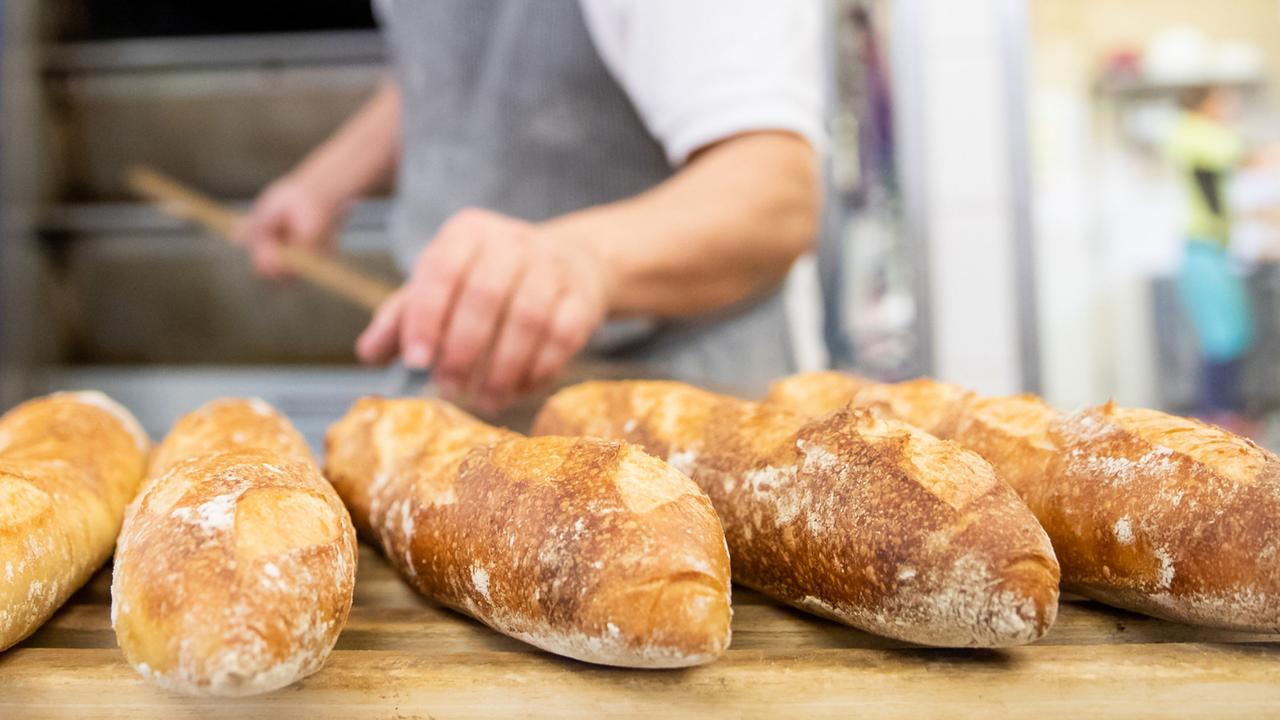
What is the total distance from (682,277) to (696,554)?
86 centimetres

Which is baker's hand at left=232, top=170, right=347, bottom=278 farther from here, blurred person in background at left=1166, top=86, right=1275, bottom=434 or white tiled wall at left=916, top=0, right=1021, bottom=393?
blurred person in background at left=1166, top=86, right=1275, bottom=434

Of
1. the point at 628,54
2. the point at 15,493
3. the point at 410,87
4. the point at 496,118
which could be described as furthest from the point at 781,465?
the point at 410,87

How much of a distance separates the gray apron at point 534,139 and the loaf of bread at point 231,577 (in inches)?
40.2

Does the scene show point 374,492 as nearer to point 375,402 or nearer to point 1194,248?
point 375,402

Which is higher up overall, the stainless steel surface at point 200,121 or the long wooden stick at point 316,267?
the stainless steel surface at point 200,121

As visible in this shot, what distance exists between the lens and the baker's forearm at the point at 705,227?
51.9 inches

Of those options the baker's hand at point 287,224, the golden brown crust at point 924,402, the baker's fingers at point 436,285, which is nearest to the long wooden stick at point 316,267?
the baker's hand at point 287,224

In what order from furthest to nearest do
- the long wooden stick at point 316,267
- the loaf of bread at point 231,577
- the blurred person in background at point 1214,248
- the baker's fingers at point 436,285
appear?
the blurred person in background at point 1214,248, the long wooden stick at point 316,267, the baker's fingers at point 436,285, the loaf of bread at point 231,577

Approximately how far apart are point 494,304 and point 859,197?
2445 mm

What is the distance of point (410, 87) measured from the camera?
1.81 meters

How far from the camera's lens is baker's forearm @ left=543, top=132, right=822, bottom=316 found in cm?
132

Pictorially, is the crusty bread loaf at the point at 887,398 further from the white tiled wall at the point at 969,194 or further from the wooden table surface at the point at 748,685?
the white tiled wall at the point at 969,194

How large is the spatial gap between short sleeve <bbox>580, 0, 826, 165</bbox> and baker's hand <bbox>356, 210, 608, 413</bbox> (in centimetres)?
31

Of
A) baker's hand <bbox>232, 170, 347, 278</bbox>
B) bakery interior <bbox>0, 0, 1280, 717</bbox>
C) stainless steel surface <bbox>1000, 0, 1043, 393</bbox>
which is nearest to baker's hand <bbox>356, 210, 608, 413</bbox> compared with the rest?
baker's hand <bbox>232, 170, 347, 278</bbox>
